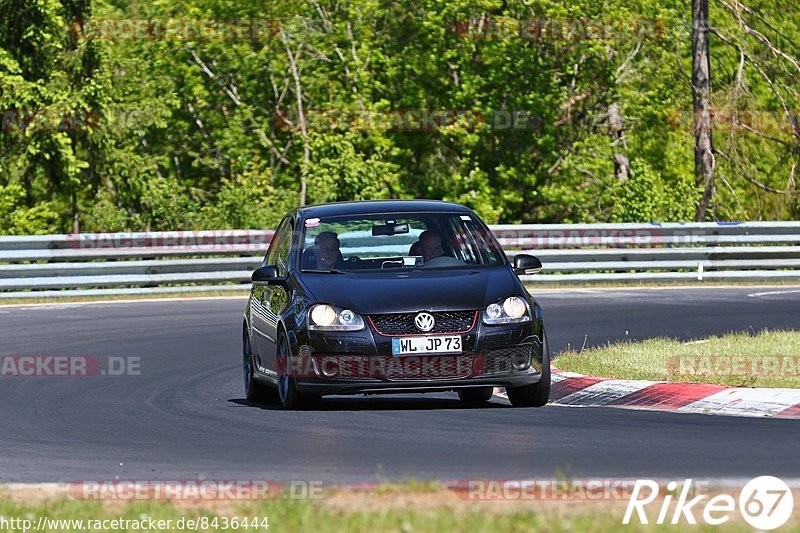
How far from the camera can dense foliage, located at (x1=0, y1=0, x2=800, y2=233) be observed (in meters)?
33.3

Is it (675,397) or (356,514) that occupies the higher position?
(356,514)

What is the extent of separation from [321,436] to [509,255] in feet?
55.0

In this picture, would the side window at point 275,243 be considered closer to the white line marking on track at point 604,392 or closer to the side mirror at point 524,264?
the side mirror at point 524,264

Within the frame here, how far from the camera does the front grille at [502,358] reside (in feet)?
37.2

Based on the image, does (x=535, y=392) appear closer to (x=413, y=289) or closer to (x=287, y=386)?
(x=413, y=289)

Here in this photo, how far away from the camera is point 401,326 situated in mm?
11297

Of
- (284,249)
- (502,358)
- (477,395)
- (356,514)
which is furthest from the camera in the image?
(284,249)

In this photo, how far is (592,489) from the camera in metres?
7.61

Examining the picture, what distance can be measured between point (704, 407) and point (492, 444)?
2.44 m

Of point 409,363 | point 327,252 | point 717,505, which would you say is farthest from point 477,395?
point 717,505

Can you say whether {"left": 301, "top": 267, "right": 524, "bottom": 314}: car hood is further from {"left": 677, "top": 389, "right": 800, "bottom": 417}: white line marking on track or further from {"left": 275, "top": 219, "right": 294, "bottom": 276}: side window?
{"left": 677, "top": 389, "right": 800, "bottom": 417}: white line marking on track

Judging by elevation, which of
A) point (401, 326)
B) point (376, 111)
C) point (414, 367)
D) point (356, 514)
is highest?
point (356, 514)

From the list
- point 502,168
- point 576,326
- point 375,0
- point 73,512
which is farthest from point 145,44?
point 73,512

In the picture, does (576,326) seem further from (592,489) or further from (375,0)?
(375,0)
